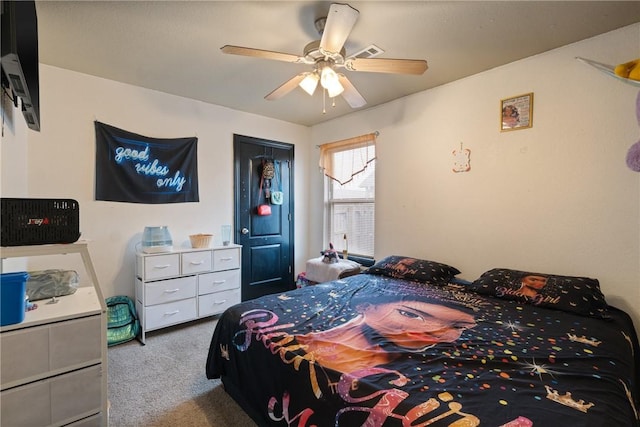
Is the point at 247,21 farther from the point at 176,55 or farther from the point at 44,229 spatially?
the point at 44,229

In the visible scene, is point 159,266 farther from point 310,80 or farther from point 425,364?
point 425,364

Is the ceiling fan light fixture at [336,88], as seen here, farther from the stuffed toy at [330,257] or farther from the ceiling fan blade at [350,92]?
the stuffed toy at [330,257]

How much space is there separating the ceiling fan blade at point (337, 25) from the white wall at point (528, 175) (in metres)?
1.66

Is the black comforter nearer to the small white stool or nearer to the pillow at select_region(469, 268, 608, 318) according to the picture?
the pillow at select_region(469, 268, 608, 318)

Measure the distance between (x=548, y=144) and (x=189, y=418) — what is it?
3184mm

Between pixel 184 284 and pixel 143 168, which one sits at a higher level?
pixel 143 168

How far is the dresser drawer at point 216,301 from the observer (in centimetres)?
306

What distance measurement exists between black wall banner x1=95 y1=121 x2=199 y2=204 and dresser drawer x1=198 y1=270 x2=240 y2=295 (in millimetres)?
900

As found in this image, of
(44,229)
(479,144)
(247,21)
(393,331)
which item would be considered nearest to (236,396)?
(393,331)

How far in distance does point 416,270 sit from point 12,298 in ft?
8.73

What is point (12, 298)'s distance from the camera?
A: 115cm

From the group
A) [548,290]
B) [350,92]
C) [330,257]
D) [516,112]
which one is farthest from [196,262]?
[516,112]

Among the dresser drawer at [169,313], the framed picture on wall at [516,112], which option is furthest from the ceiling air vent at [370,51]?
the dresser drawer at [169,313]

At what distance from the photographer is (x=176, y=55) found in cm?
234
